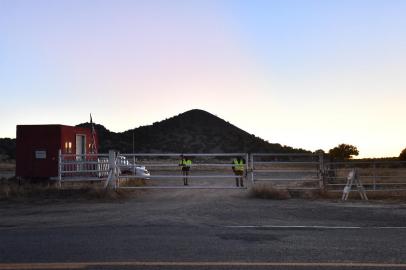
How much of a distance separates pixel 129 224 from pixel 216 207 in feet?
15.0

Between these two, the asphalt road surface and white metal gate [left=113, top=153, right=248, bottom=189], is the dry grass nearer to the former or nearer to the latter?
white metal gate [left=113, top=153, right=248, bottom=189]

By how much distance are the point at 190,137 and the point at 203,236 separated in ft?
375

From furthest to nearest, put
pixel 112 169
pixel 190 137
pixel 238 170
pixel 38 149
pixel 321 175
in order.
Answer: pixel 190 137, pixel 38 149, pixel 238 170, pixel 112 169, pixel 321 175

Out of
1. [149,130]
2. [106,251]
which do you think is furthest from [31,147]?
[149,130]

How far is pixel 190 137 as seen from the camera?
124312 millimetres

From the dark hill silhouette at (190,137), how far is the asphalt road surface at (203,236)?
9154 cm

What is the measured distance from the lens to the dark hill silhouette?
373 feet

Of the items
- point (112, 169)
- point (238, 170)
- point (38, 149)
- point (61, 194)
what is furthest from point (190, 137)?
point (61, 194)

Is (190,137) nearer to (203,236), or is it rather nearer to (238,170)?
(238,170)

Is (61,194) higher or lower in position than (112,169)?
lower

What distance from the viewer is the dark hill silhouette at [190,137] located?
113625 mm

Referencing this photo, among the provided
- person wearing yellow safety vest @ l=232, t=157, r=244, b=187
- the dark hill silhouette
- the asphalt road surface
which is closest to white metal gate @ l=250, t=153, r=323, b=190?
person wearing yellow safety vest @ l=232, t=157, r=244, b=187

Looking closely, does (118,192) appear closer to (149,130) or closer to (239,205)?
(239,205)

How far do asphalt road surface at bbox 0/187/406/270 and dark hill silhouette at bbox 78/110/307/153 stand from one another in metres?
91.5
